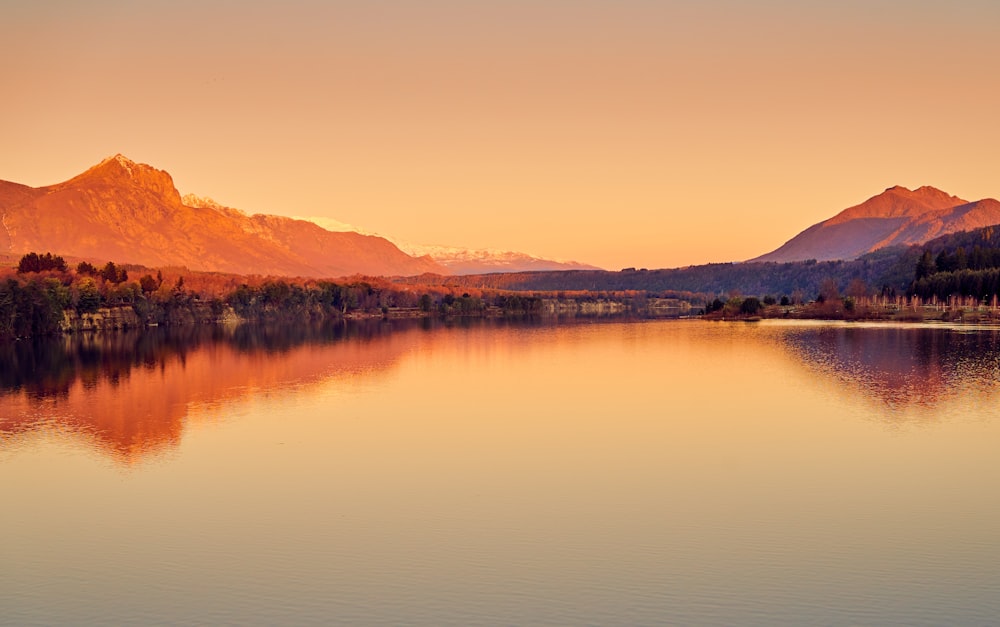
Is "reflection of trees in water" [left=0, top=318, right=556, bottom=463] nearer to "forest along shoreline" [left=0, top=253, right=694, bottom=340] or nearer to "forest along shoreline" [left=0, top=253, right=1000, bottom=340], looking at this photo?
"forest along shoreline" [left=0, top=253, right=694, bottom=340]

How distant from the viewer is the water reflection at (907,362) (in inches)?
1602

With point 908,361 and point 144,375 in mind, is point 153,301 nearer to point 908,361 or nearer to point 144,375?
point 144,375

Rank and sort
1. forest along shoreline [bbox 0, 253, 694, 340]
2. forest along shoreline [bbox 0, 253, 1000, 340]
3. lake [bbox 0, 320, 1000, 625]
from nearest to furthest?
lake [bbox 0, 320, 1000, 625] < forest along shoreline [bbox 0, 253, 694, 340] < forest along shoreline [bbox 0, 253, 1000, 340]

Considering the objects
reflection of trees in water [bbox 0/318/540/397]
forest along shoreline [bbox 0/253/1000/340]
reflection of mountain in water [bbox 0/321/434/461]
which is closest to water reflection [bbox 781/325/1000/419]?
reflection of mountain in water [bbox 0/321/434/461]

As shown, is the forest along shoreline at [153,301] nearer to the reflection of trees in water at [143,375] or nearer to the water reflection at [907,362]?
the reflection of trees in water at [143,375]

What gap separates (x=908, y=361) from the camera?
56.4 meters

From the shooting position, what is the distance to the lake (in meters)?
15.7

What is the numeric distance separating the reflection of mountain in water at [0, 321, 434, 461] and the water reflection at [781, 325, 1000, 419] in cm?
3225

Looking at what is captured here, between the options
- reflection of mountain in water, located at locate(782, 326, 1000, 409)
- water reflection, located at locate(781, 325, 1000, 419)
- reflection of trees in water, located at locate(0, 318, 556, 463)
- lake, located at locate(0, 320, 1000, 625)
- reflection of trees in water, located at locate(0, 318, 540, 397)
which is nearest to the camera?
lake, located at locate(0, 320, 1000, 625)

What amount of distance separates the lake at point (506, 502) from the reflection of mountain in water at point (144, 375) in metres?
0.49

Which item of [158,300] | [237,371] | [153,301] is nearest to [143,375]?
[237,371]

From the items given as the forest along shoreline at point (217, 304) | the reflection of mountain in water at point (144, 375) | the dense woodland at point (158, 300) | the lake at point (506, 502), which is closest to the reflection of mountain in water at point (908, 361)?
the lake at point (506, 502)

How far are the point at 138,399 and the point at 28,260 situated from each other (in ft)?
334

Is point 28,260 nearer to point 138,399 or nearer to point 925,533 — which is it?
point 138,399
